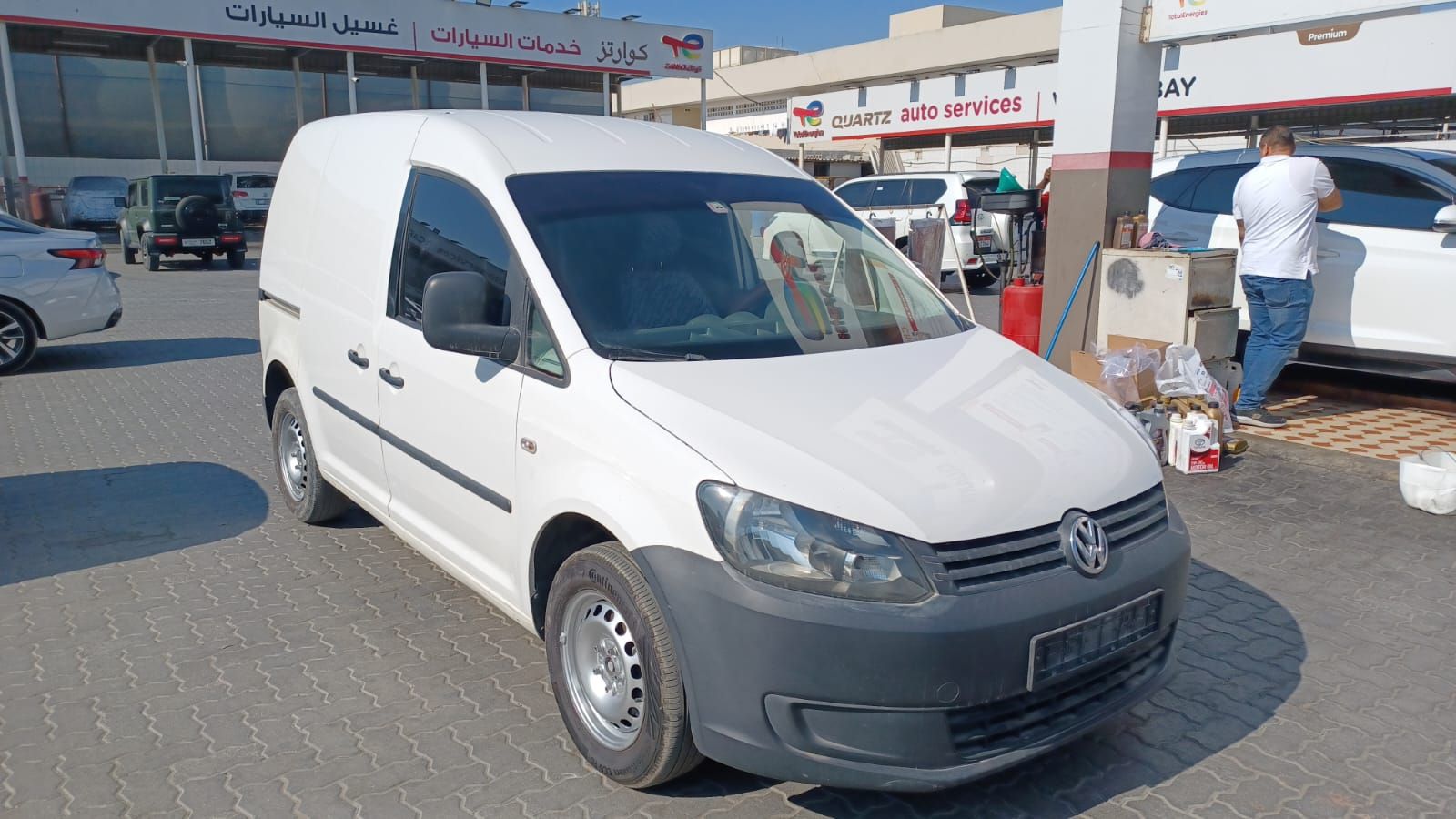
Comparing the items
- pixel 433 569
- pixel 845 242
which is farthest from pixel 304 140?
pixel 845 242

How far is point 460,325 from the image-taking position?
3406 mm

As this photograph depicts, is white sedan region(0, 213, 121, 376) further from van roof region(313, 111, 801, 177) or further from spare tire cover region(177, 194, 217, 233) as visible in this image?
spare tire cover region(177, 194, 217, 233)

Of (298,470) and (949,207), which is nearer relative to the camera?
(298,470)

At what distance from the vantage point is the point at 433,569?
4930mm

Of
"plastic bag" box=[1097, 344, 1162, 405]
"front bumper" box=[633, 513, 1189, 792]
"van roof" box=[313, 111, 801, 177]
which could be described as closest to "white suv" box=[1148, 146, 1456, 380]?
"plastic bag" box=[1097, 344, 1162, 405]

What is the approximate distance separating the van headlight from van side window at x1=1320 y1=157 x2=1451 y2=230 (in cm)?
672

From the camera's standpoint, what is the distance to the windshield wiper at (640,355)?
321cm

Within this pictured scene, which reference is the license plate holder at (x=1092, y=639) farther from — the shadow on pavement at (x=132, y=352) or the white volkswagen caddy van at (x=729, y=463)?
the shadow on pavement at (x=132, y=352)

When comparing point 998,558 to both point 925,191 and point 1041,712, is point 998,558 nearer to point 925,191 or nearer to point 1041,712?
point 1041,712

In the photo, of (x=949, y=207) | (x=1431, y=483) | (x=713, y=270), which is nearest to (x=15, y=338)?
(x=713, y=270)

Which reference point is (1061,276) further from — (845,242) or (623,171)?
(623,171)

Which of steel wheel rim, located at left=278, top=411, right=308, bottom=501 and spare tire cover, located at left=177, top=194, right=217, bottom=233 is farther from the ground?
spare tire cover, located at left=177, top=194, right=217, bottom=233

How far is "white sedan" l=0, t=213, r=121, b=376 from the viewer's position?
953 centimetres

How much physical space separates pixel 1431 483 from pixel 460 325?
5.20 m
